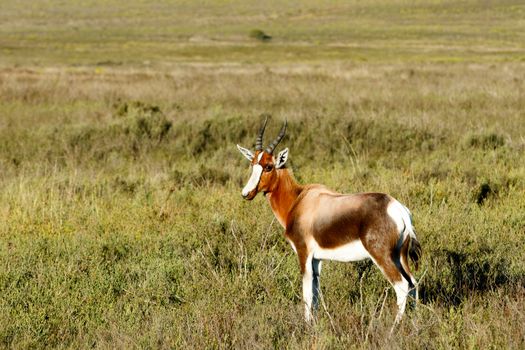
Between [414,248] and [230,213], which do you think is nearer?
[414,248]

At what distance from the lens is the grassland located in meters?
5.08

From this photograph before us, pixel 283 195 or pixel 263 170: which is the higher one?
pixel 263 170

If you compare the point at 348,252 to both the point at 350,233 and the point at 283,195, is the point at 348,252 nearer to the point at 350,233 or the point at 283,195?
Result: the point at 350,233

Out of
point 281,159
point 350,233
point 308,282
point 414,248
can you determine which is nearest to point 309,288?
point 308,282

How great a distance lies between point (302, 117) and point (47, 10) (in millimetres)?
140448

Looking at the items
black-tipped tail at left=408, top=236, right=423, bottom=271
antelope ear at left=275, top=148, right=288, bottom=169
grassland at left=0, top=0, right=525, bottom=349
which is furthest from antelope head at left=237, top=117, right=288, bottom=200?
black-tipped tail at left=408, top=236, right=423, bottom=271

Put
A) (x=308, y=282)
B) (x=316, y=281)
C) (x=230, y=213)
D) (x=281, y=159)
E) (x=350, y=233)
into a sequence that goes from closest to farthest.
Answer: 1. (x=350, y=233)
2. (x=308, y=282)
3. (x=316, y=281)
4. (x=281, y=159)
5. (x=230, y=213)

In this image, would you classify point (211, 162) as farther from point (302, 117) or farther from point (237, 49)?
point (237, 49)

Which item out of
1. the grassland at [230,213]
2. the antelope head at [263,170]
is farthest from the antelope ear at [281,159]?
the grassland at [230,213]

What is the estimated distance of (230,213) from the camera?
330 inches

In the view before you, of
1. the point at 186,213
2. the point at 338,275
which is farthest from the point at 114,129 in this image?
the point at 338,275

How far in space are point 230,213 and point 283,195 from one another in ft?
9.16

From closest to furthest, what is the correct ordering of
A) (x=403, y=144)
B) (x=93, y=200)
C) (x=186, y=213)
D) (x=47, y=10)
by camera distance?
1. (x=186, y=213)
2. (x=93, y=200)
3. (x=403, y=144)
4. (x=47, y=10)

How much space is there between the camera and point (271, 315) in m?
5.14
